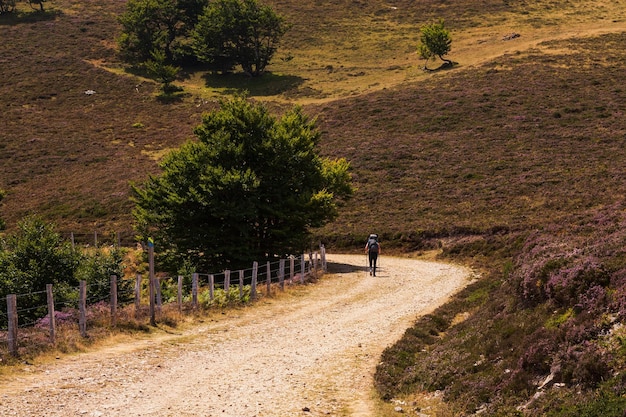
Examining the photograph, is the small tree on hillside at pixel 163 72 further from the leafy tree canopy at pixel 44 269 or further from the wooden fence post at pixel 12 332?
the wooden fence post at pixel 12 332

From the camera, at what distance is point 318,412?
41.3ft

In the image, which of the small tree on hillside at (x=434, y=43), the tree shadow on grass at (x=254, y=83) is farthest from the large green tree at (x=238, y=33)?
the small tree on hillside at (x=434, y=43)

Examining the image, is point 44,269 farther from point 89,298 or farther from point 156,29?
point 156,29

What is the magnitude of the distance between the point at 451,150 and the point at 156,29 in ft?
227

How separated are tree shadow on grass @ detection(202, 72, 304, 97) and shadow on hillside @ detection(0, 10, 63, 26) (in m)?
41.2

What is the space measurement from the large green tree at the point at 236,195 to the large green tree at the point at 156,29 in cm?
7420

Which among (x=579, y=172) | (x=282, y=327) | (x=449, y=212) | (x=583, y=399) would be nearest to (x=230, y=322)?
(x=282, y=327)

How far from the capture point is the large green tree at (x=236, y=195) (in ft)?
113

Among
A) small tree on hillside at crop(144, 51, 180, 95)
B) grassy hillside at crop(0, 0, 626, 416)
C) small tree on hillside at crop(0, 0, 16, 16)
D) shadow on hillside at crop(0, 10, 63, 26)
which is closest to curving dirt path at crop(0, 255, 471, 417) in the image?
grassy hillside at crop(0, 0, 626, 416)

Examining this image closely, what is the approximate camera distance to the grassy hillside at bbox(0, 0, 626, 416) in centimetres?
1203

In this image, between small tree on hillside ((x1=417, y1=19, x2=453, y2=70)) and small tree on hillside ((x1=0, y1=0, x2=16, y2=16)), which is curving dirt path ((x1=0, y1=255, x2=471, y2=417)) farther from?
small tree on hillside ((x1=0, y1=0, x2=16, y2=16))

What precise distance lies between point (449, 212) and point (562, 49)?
5269 centimetres

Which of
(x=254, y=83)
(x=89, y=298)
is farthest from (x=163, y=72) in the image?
(x=89, y=298)

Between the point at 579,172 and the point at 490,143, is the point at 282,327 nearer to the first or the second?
the point at 579,172
